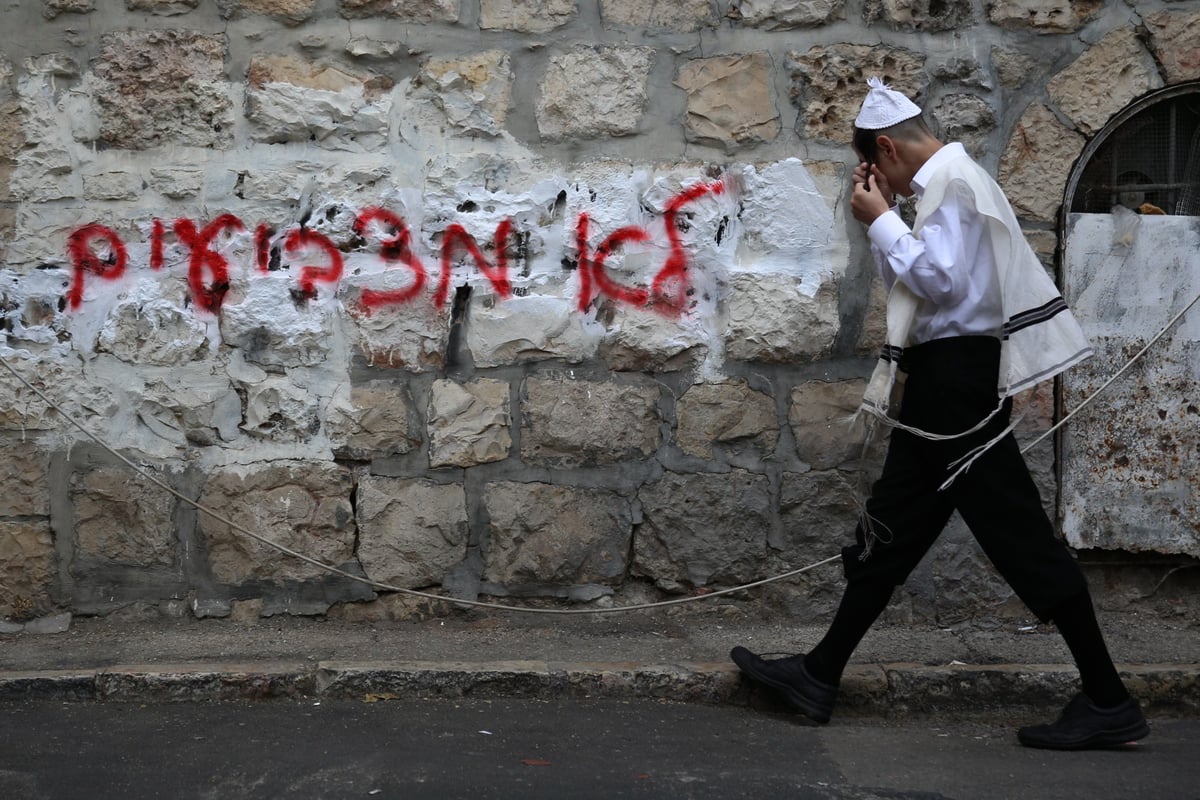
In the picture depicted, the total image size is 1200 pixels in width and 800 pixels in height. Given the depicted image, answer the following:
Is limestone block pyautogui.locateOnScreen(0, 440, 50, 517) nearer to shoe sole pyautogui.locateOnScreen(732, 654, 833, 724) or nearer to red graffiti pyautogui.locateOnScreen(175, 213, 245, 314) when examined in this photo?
red graffiti pyautogui.locateOnScreen(175, 213, 245, 314)

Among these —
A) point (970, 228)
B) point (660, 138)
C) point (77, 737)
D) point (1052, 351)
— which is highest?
point (660, 138)

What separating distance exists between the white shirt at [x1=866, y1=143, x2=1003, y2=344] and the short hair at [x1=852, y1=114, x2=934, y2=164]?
94 mm

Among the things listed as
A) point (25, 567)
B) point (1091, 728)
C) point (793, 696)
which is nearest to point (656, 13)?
point (793, 696)

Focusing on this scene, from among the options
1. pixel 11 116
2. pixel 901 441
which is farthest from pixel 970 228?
pixel 11 116

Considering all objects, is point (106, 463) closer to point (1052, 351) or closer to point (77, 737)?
point (77, 737)

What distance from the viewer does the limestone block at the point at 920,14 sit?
13.8ft

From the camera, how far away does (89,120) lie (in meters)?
4.10

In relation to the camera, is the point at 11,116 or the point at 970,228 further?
the point at 11,116

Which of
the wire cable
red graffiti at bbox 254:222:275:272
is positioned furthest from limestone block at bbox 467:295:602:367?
the wire cable

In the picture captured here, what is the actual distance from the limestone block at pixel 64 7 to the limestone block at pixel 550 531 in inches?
79.2

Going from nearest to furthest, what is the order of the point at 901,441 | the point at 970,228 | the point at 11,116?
the point at 970,228
the point at 901,441
the point at 11,116

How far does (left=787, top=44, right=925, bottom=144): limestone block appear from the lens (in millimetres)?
4195

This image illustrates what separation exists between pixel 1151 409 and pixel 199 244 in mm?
3223

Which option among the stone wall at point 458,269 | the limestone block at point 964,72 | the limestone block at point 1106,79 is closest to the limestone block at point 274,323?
the stone wall at point 458,269
